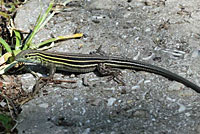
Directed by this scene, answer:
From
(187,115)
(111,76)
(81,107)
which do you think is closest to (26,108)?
(81,107)

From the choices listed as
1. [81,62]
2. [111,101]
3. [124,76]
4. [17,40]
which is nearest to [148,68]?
[124,76]

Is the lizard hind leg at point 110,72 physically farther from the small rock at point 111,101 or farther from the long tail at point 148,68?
the small rock at point 111,101

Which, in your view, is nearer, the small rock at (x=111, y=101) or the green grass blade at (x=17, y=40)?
the small rock at (x=111, y=101)

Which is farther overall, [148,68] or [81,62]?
[81,62]

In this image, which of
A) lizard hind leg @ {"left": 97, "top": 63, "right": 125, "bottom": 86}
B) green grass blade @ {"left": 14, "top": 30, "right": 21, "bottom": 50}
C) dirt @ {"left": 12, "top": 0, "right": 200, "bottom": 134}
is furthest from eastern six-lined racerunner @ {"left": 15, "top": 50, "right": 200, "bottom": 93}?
green grass blade @ {"left": 14, "top": 30, "right": 21, "bottom": 50}

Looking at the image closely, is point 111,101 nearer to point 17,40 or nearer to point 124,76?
point 124,76

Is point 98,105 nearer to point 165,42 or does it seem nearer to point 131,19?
point 165,42

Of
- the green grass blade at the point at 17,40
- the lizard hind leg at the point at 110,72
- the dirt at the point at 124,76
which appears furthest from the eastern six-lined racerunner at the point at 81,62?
the green grass blade at the point at 17,40

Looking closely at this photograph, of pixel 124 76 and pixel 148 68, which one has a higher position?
pixel 148 68
